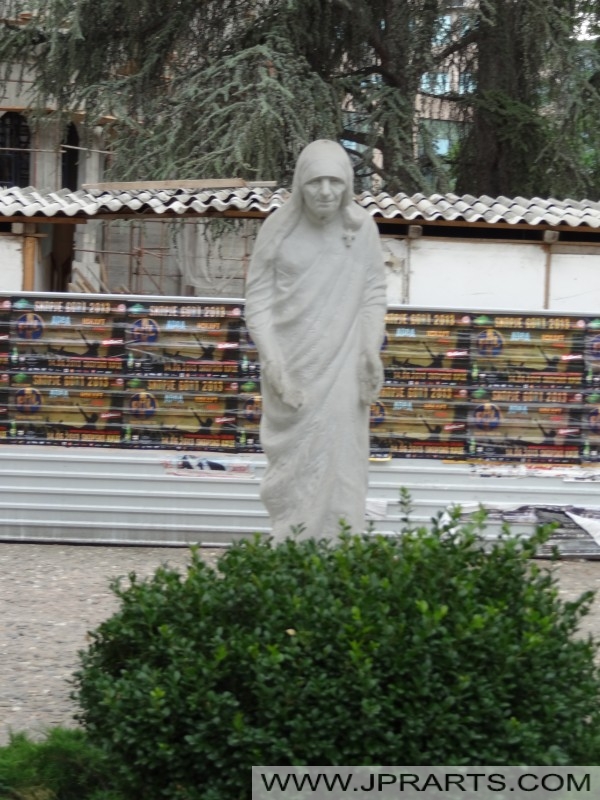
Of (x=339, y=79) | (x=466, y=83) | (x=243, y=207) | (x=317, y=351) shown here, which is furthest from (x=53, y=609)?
(x=466, y=83)

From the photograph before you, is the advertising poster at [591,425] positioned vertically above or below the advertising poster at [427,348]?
below


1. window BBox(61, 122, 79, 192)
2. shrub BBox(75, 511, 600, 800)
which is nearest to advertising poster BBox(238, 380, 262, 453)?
shrub BBox(75, 511, 600, 800)

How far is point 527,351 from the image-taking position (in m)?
9.96

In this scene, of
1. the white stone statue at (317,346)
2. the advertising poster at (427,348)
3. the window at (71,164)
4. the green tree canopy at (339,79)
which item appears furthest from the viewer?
the window at (71,164)

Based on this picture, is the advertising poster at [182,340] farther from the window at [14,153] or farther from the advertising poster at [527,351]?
the window at [14,153]

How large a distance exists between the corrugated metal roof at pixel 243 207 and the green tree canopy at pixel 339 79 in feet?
9.88

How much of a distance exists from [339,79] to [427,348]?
9.51 m

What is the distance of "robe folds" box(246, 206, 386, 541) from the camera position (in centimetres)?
533

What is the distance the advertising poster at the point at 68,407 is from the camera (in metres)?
10.0

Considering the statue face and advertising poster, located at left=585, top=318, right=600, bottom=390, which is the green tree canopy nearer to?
advertising poster, located at left=585, top=318, right=600, bottom=390

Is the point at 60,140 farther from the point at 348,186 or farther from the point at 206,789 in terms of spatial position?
the point at 206,789

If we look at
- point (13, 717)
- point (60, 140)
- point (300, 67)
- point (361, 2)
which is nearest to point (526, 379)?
point (13, 717)

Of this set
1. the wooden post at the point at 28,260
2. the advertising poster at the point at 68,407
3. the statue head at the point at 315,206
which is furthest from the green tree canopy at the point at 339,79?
Result: the statue head at the point at 315,206

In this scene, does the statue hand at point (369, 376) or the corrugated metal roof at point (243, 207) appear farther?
the corrugated metal roof at point (243, 207)
